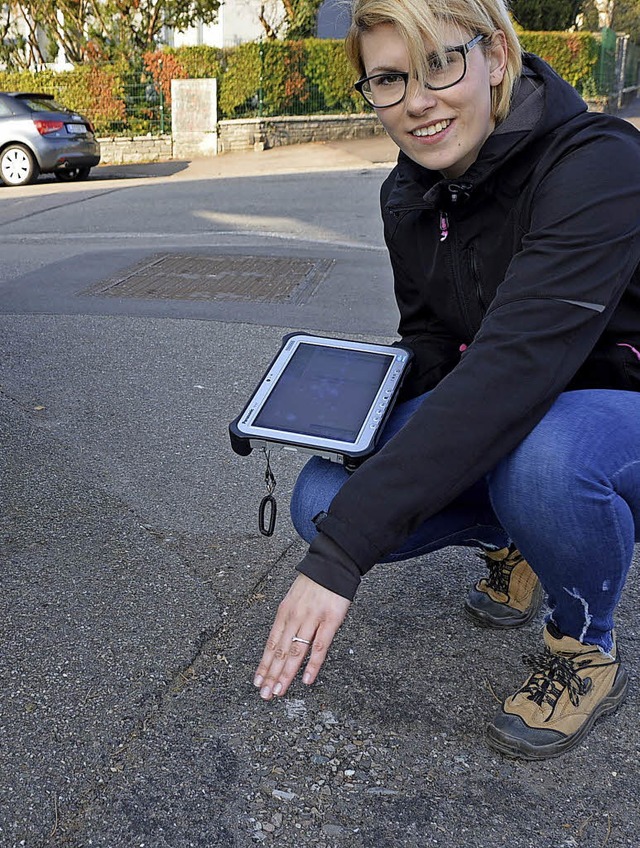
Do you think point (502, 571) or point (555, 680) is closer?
point (555, 680)

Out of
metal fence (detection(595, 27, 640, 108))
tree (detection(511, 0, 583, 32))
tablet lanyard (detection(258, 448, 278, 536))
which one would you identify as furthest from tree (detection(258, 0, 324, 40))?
tablet lanyard (detection(258, 448, 278, 536))

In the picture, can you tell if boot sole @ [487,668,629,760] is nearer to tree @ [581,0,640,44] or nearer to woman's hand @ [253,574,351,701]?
woman's hand @ [253,574,351,701]

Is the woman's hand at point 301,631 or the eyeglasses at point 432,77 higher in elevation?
the eyeglasses at point 432,77

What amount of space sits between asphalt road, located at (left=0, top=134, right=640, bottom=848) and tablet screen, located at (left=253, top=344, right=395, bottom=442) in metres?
0.68

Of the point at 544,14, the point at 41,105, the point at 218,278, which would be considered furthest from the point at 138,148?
the point at 218,278

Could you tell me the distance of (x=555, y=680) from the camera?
2309 millimetres

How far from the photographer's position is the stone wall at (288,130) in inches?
754

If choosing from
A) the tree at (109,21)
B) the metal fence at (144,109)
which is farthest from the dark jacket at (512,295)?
the tree at (109,21)

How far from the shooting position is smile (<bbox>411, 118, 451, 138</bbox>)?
7.45ft

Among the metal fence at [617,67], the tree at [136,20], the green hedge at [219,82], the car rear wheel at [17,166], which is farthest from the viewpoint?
the metal fence at [617,67]

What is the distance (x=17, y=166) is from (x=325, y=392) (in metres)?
14.3

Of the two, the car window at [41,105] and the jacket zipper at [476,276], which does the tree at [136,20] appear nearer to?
the car window at [41,105]

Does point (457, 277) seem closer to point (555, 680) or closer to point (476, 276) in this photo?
point (476, 276)

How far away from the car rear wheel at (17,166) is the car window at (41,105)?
0.68 metres
